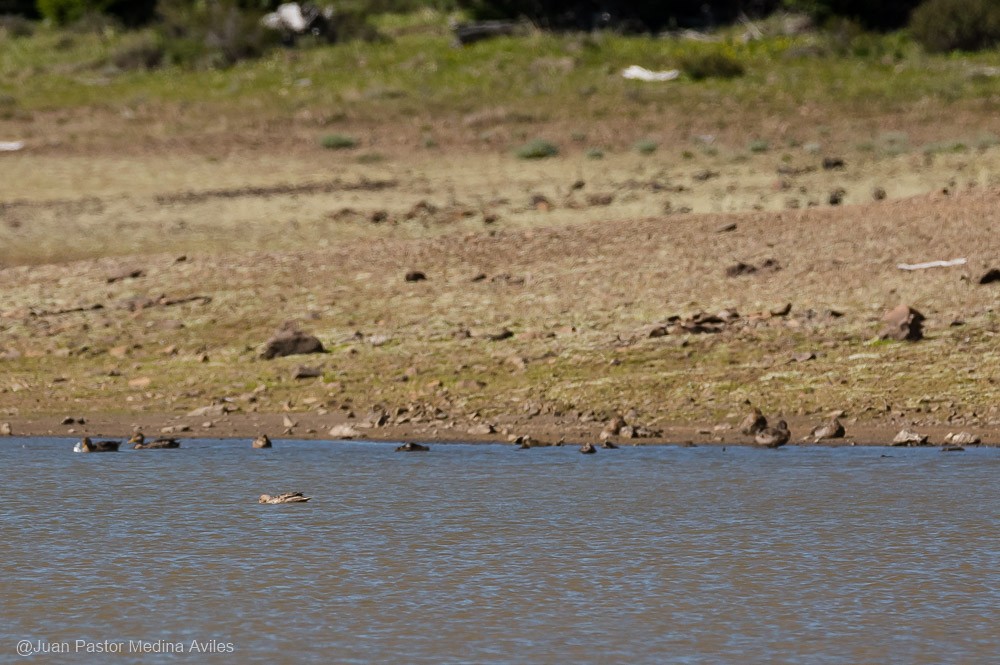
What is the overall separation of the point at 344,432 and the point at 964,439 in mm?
3222

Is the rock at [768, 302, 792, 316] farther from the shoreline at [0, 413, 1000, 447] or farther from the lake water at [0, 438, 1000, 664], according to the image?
the lake water at [0, 438, 1000, 664]

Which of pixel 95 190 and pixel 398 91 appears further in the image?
pixel 398 91

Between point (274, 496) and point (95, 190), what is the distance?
13.8 m

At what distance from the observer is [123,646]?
5.05 m

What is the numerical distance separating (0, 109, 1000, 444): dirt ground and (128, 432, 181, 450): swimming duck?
0.42 metres

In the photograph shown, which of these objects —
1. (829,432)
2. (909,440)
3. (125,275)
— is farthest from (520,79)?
(909,440)

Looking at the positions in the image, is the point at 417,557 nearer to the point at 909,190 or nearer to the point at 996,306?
the point at 996,306

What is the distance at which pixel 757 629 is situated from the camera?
518cm

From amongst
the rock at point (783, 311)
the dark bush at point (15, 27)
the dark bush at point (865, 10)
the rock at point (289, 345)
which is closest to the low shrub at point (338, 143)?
the rock at point (289, 345)

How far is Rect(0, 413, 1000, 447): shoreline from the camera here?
8.63 m

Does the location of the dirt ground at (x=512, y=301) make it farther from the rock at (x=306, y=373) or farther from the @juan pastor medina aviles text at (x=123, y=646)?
the @juan pastor medina aviles text at (x=123, y=646)

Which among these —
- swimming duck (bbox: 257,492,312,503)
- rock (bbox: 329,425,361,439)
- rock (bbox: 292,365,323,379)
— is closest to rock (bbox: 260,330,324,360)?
rock (bbox: 292,365,323,379)

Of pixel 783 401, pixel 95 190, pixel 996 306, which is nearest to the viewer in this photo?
pixel 783 401

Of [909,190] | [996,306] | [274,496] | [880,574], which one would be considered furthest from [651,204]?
[880,574]
